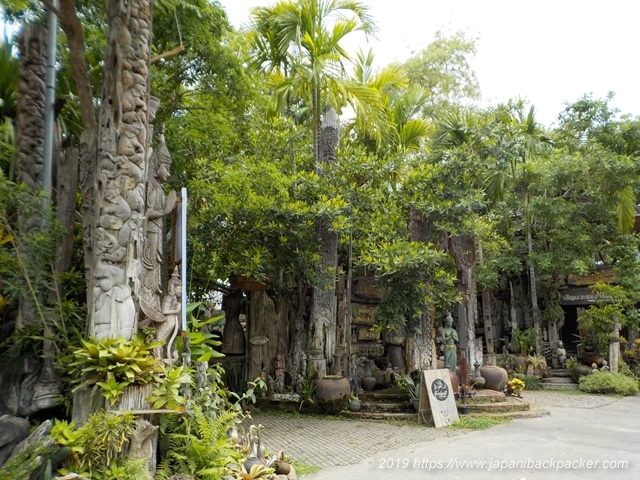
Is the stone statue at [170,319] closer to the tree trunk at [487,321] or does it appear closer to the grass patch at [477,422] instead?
the grass patch at [477,422]

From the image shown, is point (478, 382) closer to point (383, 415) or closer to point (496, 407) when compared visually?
point (496, 407)

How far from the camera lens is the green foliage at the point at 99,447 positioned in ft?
14.1

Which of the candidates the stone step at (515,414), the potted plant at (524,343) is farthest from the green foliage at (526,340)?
the stone step at (515,414)

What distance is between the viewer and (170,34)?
7969 mm

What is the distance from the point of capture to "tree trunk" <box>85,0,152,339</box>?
508 centimetres

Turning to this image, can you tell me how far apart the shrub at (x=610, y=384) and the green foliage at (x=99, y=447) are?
41.0 feet

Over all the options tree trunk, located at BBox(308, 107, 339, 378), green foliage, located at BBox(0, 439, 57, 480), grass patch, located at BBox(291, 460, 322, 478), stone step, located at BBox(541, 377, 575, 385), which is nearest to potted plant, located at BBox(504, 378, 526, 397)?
tree trunk, located at BBox(308, 107, 339, 378)

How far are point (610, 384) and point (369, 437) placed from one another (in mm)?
8607

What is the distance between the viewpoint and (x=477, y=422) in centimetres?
865

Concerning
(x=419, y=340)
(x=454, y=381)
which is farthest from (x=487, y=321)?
(x=454, y=381)

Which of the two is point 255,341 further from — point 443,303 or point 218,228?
point 443,303

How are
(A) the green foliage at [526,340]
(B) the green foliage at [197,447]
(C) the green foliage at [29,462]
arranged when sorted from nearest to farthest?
1. (C) the green foliage at [29,462]
2. (B) the green foliage at [197,447]
3. (A) the green foliage at [526,340]

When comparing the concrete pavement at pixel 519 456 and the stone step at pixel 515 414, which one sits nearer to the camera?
the concrete pavement at pixel 519 456

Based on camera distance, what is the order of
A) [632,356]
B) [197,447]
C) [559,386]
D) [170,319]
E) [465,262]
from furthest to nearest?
1. [632,356]
2. [559,386]
3. [465,262]
4. [170,319]
5. [197,447]
